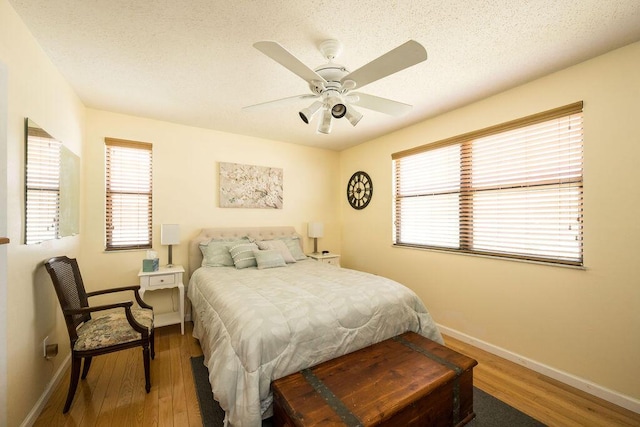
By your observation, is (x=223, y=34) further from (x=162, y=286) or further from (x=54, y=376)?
(x=54, y=376)

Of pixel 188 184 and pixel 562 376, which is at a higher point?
pixel 188 184

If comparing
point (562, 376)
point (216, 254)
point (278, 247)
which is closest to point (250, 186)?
point (278, 247)

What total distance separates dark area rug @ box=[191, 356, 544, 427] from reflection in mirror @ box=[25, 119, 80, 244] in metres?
1.62

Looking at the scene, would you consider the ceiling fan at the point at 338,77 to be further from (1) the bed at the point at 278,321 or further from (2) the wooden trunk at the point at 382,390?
(2) the wooden trunk at the point at 382,390

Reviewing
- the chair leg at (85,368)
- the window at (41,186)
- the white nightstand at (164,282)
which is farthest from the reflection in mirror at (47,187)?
the chair leg at (85,368)

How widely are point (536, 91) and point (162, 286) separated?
4.26 m

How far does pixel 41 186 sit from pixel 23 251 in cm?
48

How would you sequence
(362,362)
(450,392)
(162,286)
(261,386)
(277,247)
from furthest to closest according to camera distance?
1. (277,247)
2. (162,286)
3. (362,362)
4. (450,392)
5. (261,386)

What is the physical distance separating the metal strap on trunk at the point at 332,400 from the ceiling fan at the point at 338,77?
5.68ft

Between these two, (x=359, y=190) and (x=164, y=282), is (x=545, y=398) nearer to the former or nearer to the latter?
Answer: (x=359, y=190)

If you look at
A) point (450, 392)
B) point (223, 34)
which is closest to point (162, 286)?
point (223, 34)

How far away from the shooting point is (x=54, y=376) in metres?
2.07

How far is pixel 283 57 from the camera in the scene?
146 centimetres

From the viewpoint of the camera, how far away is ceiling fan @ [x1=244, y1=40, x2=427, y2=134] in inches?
56.0
